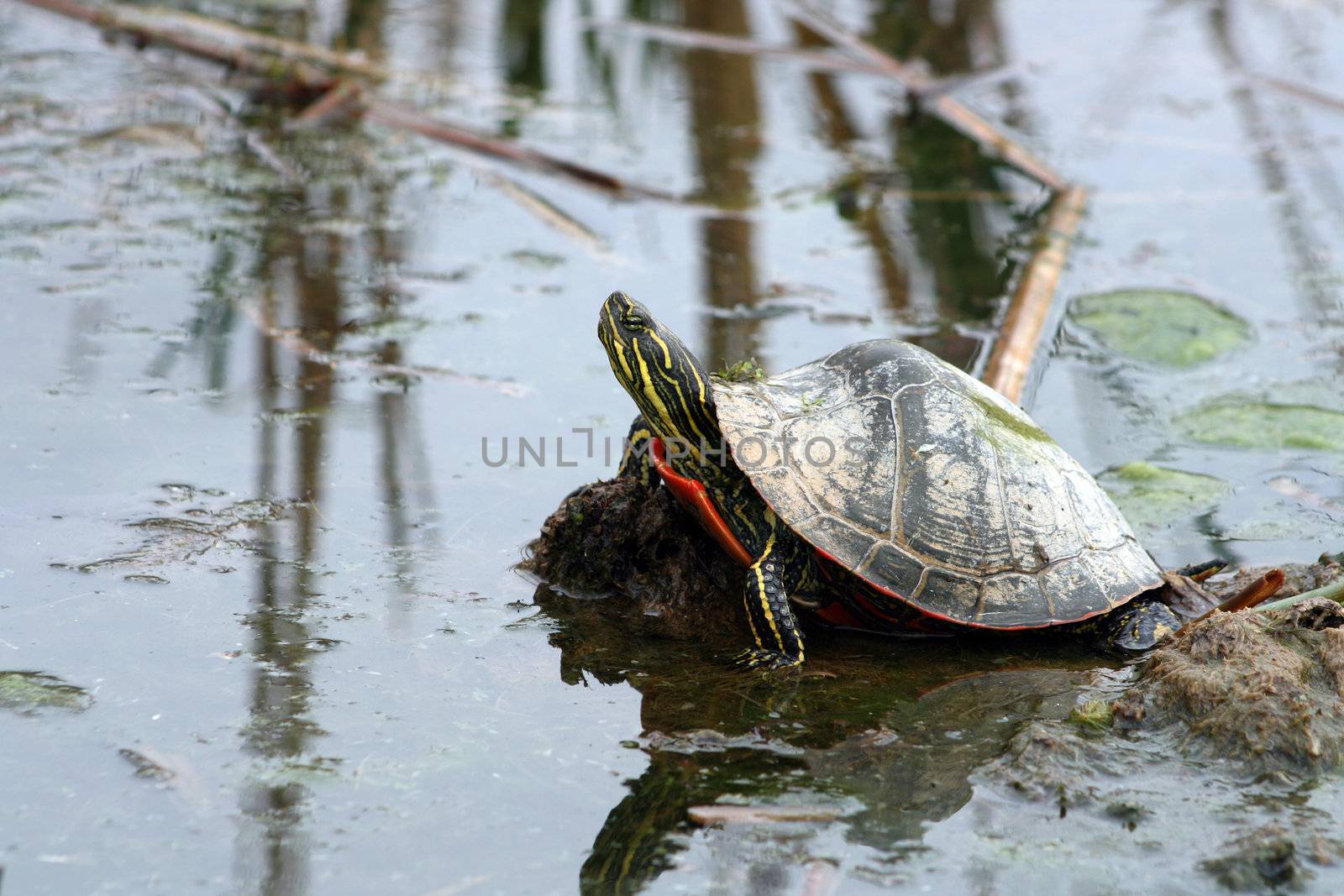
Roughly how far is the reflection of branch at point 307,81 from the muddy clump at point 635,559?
13.0 ft

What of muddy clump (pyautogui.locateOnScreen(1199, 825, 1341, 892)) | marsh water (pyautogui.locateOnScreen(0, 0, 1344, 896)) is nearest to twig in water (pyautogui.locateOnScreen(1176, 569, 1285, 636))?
marsh water (pyautogui.locateOnScreen(0, 0, 1344, 896))

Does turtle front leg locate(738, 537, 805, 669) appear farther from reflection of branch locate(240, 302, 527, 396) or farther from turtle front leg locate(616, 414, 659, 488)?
reflection of branch locate(240, 302, 527, 396)

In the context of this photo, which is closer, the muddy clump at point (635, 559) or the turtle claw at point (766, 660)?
the turtle claw at point (766, 660)

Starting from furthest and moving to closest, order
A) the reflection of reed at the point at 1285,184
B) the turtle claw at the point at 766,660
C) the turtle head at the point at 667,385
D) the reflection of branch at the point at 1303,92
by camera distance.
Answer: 1. the reflection of branch at the point at 1303,92
2. the reflection of reed at the point at 1285,184
3. the turtle head at the point at 667,385
4. the turtle claw at the point at 766,660

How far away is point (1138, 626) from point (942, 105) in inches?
245

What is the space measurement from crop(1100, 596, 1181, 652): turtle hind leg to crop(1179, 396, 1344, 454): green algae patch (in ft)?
5.47

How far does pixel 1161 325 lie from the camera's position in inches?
272

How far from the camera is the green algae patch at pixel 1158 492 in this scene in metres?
5.18

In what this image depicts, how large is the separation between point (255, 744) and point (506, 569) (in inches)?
49.9

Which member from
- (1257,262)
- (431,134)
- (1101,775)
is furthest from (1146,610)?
(431,134)

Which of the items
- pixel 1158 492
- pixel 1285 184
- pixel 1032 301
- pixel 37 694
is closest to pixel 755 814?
pixel 37 694

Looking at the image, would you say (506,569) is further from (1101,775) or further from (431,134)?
(431,134)

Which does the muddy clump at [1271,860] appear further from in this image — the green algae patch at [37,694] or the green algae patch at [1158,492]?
the green algae patch at [37,694]

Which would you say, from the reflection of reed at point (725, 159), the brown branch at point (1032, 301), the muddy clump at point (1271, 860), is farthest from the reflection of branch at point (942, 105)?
the muddy clump at point (1271, 860)
